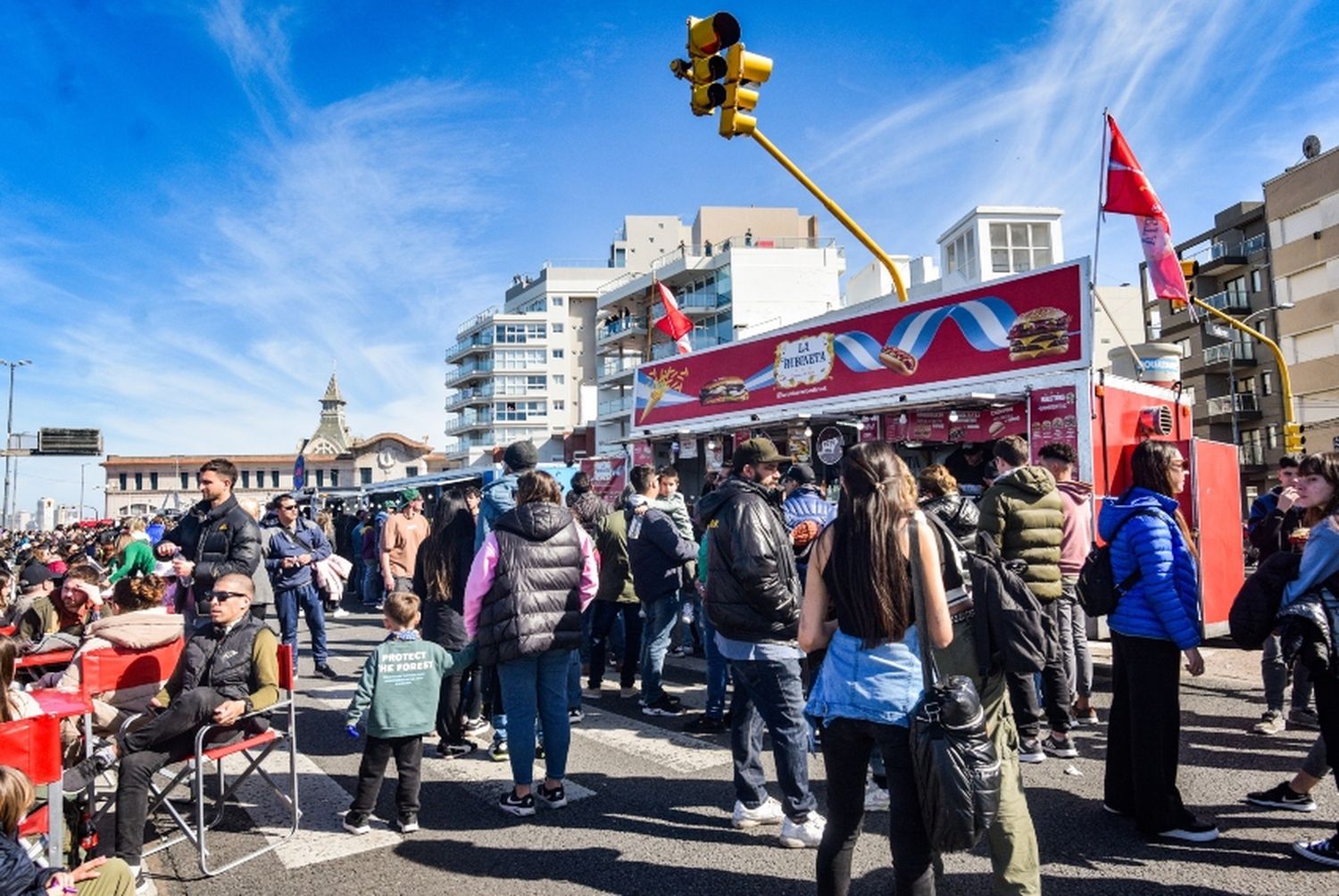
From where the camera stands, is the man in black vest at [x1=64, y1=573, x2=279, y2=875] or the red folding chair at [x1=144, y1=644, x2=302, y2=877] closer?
the man in black vest at [x1=64, y1=573, x2=279, y2=875]

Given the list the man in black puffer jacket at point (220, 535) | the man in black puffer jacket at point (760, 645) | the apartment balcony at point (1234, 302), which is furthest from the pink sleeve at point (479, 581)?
the apartment balcony at point (1234, 302)

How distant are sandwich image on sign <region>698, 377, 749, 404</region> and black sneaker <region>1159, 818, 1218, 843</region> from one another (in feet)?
32.1

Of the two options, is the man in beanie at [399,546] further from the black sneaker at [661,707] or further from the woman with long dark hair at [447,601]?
the black sneaker at [661,707]

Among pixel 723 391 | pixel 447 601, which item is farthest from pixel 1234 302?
pixel 447 601

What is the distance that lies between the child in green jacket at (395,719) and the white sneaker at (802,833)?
190cm

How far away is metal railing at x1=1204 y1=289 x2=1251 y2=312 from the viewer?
150 feet

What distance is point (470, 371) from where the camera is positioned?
79.7 m

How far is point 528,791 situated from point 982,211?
26.4 metres

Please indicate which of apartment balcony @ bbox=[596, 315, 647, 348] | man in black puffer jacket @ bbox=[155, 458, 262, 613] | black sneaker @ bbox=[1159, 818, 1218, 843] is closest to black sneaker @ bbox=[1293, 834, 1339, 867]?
black sneaker @ bbox=[1159, 818, 1218, 843]

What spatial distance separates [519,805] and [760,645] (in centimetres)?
162

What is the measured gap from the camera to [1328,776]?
15.7ft

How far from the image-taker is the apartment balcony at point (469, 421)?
78062 mm

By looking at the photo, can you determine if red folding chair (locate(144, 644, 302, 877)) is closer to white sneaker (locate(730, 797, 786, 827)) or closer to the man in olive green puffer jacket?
white sneaker (locate(730, 797, 786, 827))

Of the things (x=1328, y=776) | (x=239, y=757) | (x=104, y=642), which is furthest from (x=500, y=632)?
(x=1328, y=776)
